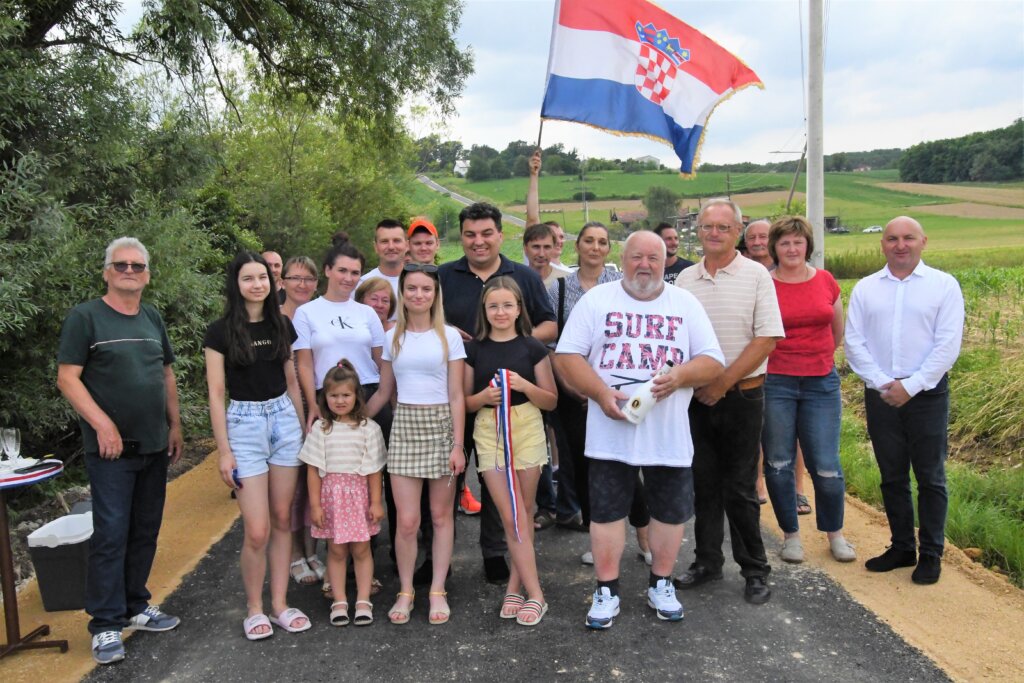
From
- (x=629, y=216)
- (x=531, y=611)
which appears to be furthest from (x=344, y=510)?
(x=629, y=216)

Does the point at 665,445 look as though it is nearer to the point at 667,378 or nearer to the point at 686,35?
the point at 667,378

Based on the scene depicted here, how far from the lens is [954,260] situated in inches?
1095

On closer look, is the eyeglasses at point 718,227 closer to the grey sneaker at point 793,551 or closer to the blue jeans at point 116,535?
the grey sneaker at point 793,551

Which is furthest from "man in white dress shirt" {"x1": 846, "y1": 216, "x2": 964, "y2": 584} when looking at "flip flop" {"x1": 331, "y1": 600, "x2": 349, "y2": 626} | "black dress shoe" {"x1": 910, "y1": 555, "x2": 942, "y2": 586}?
"flip flop" {"x1": 331, "y1": 600, "x2": 349, "y2": 626}

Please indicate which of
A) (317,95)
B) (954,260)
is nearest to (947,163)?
(954,260)

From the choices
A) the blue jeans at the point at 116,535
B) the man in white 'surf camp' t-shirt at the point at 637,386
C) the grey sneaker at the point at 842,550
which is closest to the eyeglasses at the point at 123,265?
the blue jeans at the point at 116,535

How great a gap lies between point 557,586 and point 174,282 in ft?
18.2

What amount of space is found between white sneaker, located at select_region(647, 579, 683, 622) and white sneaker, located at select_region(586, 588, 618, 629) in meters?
0.23

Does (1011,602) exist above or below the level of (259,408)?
below

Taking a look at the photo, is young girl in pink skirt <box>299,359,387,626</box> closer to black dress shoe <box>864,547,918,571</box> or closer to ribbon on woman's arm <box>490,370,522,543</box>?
ribbon on woman's arm <box>490,370,522,543</box>

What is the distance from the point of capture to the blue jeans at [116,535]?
13.7ft

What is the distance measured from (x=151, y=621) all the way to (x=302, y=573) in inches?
35.8

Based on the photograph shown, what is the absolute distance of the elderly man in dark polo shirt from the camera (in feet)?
16.3

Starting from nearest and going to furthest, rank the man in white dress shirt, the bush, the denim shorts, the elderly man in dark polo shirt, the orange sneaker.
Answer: the denim shorts
the man in white dress shirt
the elderly man in dark polo shirt
the bush
the orange sneaker
